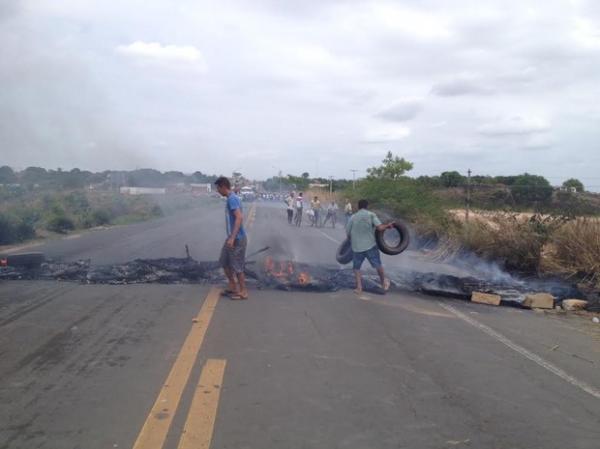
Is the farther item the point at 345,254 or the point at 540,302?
the point at 345,254

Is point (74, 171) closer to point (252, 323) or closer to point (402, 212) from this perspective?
point (402, 212)

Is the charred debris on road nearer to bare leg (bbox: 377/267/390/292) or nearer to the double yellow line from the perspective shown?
bare leg (bbox: 377/267/390/292)

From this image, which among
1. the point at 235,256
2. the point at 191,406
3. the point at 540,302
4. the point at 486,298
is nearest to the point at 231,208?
the point at 235,256

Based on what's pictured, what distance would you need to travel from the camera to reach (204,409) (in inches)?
165

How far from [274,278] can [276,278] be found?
0.04m

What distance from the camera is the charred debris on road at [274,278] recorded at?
9.84 metres

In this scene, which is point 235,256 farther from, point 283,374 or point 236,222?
point 283,374

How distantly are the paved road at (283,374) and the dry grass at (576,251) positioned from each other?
8.66ft

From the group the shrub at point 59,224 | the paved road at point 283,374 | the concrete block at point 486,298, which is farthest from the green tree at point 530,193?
the shrub at point 59,224

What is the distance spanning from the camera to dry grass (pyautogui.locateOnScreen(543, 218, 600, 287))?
10875 millimetres

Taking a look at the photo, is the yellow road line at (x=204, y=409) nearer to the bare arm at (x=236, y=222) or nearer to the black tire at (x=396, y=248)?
the bare arm at (x=236, y=222)

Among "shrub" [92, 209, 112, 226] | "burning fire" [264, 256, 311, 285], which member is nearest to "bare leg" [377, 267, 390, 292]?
"burning fire" [264, 256, 311, 285]

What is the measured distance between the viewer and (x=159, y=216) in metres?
37.4

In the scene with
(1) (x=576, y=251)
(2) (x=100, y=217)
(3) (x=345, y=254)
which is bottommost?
(2) (x=100, y=217)
